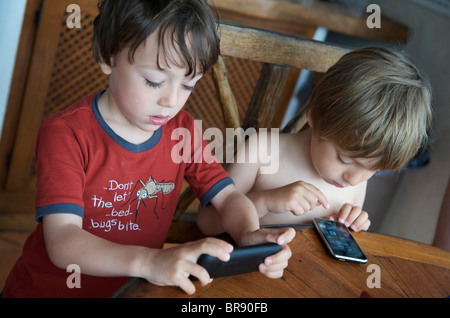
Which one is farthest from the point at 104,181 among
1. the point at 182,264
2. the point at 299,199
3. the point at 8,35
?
the point at 8,35

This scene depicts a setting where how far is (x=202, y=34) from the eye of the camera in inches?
34.5

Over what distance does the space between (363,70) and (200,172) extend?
0.44m

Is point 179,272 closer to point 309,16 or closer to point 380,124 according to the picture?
point 380,124

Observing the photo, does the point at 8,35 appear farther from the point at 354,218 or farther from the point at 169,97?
the point at 354,218

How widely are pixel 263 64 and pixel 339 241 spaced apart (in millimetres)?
562

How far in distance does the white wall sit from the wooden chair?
710 millimetres

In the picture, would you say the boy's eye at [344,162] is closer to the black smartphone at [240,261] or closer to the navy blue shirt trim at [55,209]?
the black smartphone at [240,261]

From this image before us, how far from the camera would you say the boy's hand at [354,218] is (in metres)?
1.07

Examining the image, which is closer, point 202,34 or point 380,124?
point 202,34

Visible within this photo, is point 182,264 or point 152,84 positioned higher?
point 152,84

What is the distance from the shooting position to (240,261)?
2.43ft

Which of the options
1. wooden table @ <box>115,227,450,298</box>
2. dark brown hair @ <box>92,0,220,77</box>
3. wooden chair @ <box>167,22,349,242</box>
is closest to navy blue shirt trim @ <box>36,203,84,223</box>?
wooden table @ <box>115,227,450,298</box>

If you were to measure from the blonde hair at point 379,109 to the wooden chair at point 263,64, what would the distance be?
200mm
